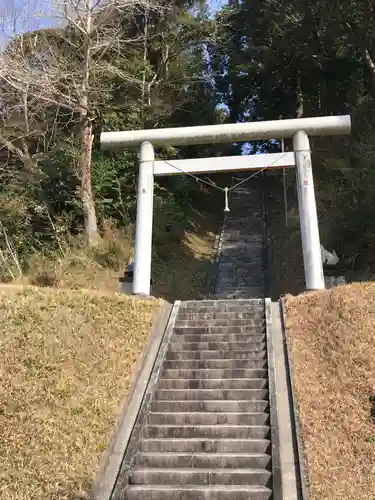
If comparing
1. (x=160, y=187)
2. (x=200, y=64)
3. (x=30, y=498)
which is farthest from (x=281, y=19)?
(x=30, y=498)

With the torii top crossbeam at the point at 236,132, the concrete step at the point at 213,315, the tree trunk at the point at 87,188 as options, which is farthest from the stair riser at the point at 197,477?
the tree trunk at the point at 87,188

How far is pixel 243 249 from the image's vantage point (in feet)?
64.2

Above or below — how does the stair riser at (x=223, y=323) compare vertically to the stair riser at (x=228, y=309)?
below

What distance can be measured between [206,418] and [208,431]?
0.90 ft

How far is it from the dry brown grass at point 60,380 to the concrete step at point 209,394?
637 mm

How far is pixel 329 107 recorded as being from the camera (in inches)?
877

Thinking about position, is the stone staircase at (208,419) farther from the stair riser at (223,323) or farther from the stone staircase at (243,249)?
the stone staircase at (243,249)

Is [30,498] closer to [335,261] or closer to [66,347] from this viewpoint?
[66,347]

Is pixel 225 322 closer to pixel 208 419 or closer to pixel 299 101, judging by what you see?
pixel 208 419

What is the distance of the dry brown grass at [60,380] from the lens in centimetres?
679

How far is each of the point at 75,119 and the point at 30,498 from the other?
12.9 meters

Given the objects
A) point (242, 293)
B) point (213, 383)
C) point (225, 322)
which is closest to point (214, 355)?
point (213, 383)

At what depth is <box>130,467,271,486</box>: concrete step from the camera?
6685mm

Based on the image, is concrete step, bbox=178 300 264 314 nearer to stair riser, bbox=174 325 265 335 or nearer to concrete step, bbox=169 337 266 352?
stair riser, bbox=174 325 265 335
